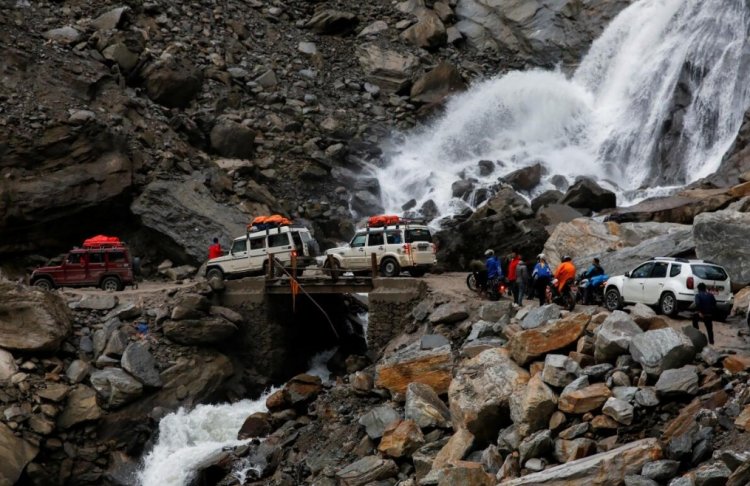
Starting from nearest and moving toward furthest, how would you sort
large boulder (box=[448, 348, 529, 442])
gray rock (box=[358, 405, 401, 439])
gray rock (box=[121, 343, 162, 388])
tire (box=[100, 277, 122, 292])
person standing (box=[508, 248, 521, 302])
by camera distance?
1. large boulder (box=[448, 348, 529, 442])
2. gray rock (box=[358, 405, 401, 439])
3. person standing (box=[508, 248, 521, 302])
4. gray rock (box=[121, 343, 162, 388])
5. tire (box=[100, 277, 122, 292])

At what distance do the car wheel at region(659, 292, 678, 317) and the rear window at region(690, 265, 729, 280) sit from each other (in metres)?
0.77

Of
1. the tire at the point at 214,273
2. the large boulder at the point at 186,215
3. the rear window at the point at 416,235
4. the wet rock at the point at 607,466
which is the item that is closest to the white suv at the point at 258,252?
the tire at the point at 214,273

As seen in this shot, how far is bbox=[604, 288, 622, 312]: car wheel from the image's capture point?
22406mm

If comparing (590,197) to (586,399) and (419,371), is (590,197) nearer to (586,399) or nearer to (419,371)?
(419,371)

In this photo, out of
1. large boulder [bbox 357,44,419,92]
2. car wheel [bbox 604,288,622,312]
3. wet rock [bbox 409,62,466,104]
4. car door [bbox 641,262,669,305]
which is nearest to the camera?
car door [bbox 641,262,669,305]

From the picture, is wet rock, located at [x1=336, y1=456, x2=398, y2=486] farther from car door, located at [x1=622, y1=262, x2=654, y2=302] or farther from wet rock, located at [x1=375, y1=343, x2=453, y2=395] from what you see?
car door, located at [x1=622, y1=262, x2=654, y2=302]

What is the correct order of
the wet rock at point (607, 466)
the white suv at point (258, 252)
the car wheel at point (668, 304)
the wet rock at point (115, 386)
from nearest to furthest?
the wet rock at point (607, 466) → the car wheel at point (668, 304) → the wet rock at point (115, 386) → the white suv at point (258, 252)

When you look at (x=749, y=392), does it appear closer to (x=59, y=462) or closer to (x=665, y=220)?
(x=59, y=462)

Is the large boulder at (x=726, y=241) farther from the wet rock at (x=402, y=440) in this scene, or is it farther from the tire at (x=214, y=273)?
the tire at (x=214, y=273)

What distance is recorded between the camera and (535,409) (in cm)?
1656

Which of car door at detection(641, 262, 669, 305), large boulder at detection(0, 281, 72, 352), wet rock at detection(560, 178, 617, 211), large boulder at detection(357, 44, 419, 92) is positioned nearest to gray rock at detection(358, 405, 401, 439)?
car door at detection(641, 262, 669, 305)

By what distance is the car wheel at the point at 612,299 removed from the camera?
22406 mm

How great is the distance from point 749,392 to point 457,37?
140ft

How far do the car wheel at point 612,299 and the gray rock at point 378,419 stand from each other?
629 centimetres
